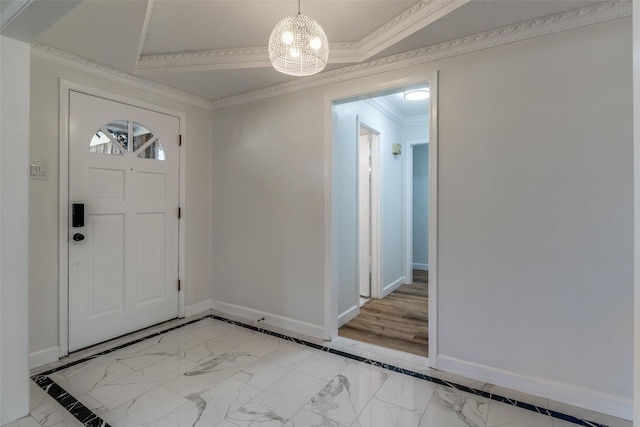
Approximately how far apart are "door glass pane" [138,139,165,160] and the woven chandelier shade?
5.88 ft

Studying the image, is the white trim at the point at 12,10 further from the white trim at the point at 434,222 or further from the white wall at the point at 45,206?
the white trim at the point at 434,222

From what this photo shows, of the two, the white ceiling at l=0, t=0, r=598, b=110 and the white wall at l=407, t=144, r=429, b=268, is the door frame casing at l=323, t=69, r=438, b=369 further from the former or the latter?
the white wall at l=407, t=144, r=429, b=268

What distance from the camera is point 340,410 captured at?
1801 mm

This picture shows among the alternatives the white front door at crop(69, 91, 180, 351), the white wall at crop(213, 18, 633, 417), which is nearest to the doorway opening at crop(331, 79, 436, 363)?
the white wall at crop(213, 18, 633, 417)

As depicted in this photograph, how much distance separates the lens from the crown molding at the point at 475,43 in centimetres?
172

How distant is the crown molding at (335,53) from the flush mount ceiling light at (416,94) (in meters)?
1.35

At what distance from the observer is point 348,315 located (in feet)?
10.6

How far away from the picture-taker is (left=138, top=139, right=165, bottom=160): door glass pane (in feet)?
9.58

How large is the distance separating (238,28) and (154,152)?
1.48m

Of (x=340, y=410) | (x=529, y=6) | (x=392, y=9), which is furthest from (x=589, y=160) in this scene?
(x=340, y=410)

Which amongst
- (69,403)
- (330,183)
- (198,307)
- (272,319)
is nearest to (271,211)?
(330,183)

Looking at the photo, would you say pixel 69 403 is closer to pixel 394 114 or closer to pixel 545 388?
pixel 545 388

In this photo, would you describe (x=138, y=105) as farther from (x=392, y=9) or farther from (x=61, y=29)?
(x=392, y=9)

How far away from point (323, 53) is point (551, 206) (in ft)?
5.29
